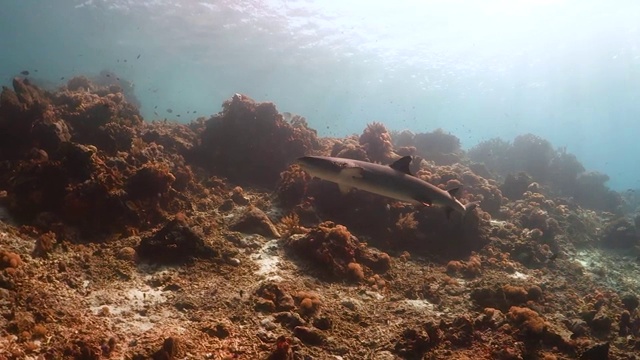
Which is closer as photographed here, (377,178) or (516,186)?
(377,178)

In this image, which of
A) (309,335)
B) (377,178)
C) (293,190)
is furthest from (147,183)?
(309,335)

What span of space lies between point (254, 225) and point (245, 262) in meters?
1.64

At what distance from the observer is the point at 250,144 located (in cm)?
1366

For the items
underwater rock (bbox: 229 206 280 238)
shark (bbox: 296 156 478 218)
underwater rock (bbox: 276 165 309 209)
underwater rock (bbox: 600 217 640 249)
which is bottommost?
underwater rock (bbox: 229 206 280 238)

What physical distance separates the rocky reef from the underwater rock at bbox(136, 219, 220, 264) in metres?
0.03

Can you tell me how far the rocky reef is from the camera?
5.09 metres

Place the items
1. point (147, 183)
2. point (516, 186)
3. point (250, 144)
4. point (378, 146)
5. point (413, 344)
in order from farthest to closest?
1. point (516, 186)
2. point (378, 146)
3. point (250, 144)
4. point (147, 183)
5. point (413, 344)

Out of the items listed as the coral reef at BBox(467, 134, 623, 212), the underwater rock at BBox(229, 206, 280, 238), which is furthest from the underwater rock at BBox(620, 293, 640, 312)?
the coral reef at BBox(467, 134, 623, 212)

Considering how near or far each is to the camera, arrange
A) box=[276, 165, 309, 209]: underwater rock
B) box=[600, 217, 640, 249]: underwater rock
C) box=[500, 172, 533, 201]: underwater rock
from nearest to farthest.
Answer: box=[276, 165, 309, 209]: underwater rock < box=[600, 217, 640, 249]: underwater rock < box=[500, 172, 533, 201]: underwater rock

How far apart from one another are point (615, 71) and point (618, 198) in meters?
58.8

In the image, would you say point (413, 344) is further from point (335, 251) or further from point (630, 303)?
point (630, 303)

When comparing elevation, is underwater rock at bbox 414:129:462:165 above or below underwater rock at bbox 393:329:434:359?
above

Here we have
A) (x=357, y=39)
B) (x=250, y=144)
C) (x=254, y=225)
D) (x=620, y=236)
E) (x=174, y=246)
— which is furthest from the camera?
(x=357, y=39)

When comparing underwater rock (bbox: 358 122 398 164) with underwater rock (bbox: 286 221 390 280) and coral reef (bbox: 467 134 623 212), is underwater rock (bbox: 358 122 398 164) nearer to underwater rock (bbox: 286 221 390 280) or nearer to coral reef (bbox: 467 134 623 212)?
underwater rock (bbox: 286 221 390 280)
